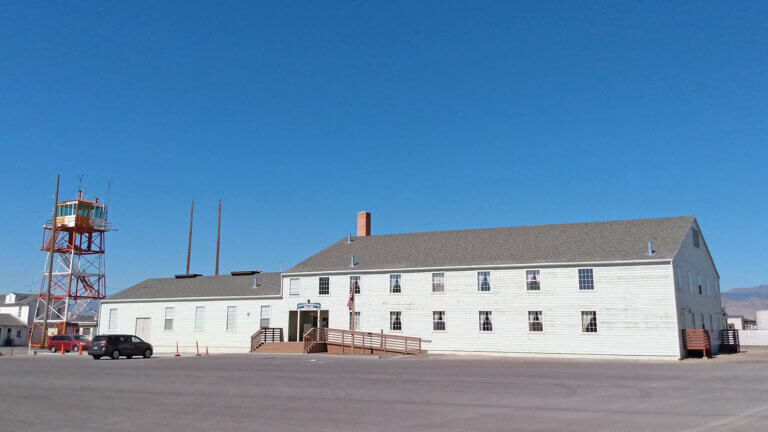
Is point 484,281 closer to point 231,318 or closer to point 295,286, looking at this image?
point 295,286

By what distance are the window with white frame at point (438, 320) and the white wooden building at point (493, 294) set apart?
7 centimetres

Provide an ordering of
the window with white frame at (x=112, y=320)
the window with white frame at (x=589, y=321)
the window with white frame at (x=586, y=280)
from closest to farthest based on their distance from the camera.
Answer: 1. the window with white frame at (x=589, y=321)
2. the window with white frame at (x=586, y=280)
3. the window with white frame at (x=112, y=320)

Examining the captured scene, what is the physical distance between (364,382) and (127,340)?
24.0m

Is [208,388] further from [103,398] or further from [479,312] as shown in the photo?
[479,312]

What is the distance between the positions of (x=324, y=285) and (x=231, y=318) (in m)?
8.82

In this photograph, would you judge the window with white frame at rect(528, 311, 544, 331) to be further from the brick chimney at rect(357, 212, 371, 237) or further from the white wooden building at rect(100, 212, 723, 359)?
the brick chimney at rect(357, 212, 371, 237)

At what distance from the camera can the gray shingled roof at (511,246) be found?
36.8 meters

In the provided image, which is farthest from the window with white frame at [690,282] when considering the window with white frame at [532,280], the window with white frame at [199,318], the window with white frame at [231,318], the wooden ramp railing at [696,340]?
the window with white frame at [199,318]

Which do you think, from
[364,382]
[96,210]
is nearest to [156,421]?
[364,382]

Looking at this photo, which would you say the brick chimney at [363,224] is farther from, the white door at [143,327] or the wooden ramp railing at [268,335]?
the white door at [143,327]

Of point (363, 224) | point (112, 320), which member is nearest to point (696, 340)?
point (363, 224)

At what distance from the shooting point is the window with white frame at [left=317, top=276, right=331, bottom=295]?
147 feet

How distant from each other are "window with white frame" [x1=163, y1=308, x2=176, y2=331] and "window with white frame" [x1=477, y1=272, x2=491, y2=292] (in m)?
26.5

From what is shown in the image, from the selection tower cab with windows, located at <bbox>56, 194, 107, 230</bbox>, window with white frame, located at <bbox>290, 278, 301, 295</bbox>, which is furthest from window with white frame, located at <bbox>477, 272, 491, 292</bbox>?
tower cab with windows, located at <bbox>56, 194, 107, 230</bbox>
